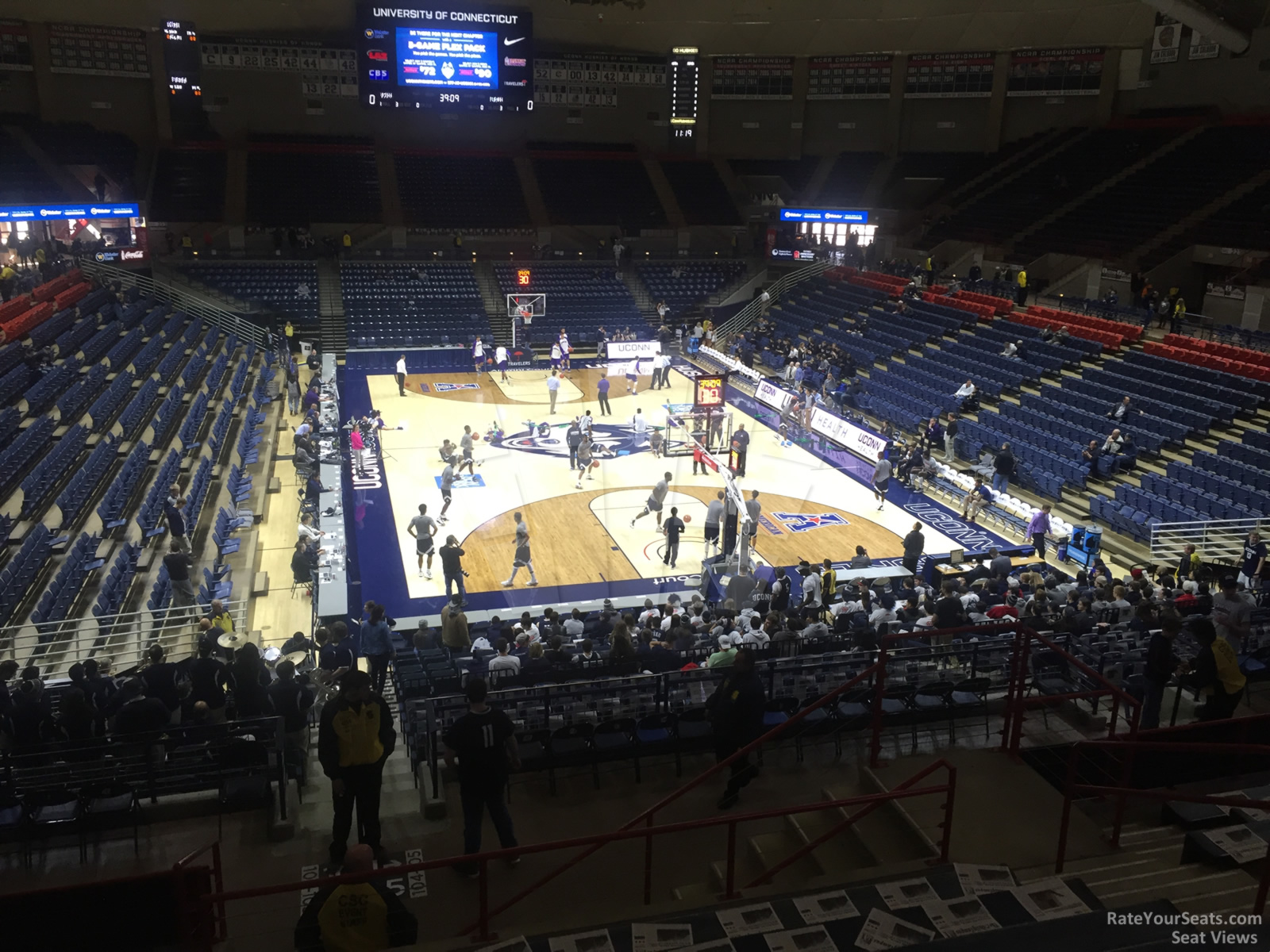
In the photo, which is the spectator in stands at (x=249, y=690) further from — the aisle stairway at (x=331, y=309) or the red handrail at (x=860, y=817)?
the aisle stairway at (x=331, y=309)

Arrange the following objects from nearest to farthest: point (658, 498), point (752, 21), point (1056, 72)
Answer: point (658, 498) < point (752, 21) < point (1056, 72)

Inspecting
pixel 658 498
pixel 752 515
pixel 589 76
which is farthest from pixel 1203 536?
pixel 589 76

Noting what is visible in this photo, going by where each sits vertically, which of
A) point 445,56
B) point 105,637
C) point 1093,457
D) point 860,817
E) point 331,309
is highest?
point 445,56

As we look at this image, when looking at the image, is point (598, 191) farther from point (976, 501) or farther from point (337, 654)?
point (337, 654)

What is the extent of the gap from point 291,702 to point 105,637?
443cm

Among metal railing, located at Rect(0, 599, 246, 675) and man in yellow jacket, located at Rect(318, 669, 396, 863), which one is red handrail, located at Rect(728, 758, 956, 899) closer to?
man in yellow jacket, located at Rect(318, 669, 396, 863)

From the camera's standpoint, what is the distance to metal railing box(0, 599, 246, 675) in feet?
36.2

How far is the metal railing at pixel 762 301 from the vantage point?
38.1 m

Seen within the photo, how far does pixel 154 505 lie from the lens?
15414mm

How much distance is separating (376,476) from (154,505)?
252 inches

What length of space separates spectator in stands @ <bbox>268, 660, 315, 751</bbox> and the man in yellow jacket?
71.7 inches

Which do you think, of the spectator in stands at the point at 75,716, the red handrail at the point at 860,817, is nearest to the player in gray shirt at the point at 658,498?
the spectator in stands at the point at 75,716

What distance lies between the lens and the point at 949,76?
4250cm

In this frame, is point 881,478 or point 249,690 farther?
point 881,478
